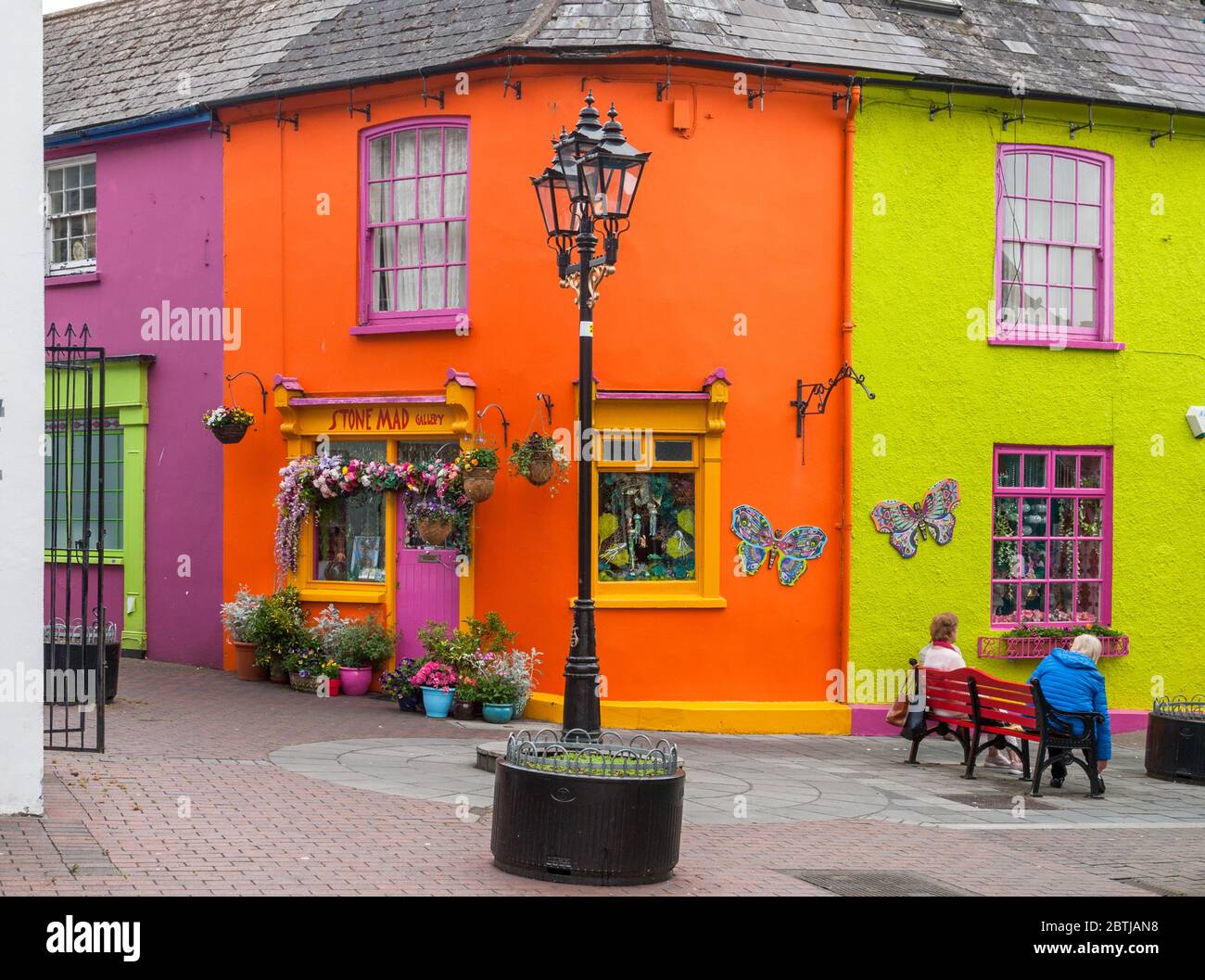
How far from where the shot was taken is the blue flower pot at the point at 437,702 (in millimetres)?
14695

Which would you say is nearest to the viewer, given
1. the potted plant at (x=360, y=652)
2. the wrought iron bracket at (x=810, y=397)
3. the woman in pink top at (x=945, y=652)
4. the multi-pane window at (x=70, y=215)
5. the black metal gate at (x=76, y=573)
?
the black metal gate at (x=76, y=573)

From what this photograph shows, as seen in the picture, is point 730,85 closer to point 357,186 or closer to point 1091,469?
point 357,186

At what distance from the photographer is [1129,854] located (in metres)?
10.0

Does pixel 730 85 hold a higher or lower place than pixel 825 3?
lower

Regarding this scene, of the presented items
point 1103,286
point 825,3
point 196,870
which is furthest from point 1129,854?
point 825,3

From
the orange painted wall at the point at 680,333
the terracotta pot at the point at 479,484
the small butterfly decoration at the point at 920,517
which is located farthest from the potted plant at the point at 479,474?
the small butterfly decoration at the point at 920,517

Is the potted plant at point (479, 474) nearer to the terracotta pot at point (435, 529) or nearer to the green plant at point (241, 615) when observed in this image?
the terracotta pot at point (435, 529)

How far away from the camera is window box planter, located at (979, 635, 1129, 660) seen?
1623 centimetres

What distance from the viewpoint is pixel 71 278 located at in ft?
61.2

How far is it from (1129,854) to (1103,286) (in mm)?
8542

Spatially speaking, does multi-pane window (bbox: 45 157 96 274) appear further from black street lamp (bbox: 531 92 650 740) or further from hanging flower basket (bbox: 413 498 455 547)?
black street lamp (bbox: 531 92 650 740)

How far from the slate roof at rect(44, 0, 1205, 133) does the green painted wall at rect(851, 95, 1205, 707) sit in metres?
0.62

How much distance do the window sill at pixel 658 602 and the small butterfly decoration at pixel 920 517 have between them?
200cm

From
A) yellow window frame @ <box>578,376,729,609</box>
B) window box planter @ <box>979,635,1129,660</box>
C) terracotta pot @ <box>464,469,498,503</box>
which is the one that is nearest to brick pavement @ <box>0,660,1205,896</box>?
yellow window frame @ <box>578,376,729,609</box>
